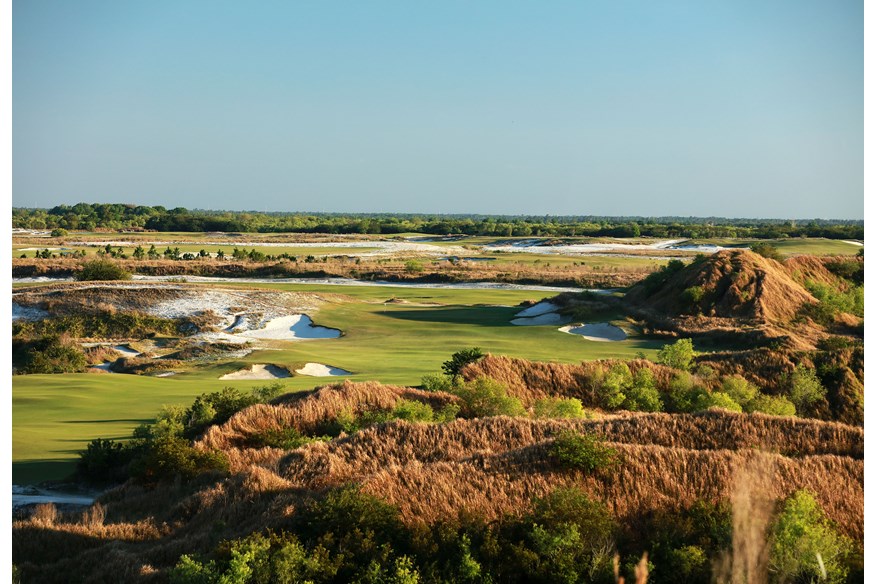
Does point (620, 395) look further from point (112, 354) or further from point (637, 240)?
point (637, 240)

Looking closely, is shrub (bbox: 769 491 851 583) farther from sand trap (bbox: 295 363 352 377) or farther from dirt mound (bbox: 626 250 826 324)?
dirt mound (bbox: 626 250 826 324)

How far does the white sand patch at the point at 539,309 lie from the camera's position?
43.9 m

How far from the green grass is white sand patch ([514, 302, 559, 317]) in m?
0.84

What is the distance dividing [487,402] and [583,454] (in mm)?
7021

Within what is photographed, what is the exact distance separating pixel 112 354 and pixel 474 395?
19.5 m

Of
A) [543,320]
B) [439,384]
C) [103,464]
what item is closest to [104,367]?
[439,384]

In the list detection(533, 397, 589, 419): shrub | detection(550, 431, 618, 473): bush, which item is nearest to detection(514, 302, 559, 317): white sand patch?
detection(533, 397, 589, 419): shrub

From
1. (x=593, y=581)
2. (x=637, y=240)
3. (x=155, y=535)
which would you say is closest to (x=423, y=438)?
(x=155, y=535)

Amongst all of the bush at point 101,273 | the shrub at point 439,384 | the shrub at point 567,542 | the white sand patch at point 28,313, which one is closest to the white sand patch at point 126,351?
the white sand patch at point 28,313

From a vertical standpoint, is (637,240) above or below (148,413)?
above

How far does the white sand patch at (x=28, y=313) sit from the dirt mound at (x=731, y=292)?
2737cm

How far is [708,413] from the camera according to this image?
1368 centimetres

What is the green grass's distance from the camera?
58.3 feet

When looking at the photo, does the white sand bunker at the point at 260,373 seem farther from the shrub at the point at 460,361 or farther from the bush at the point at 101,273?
the bush at the point at 101,273
